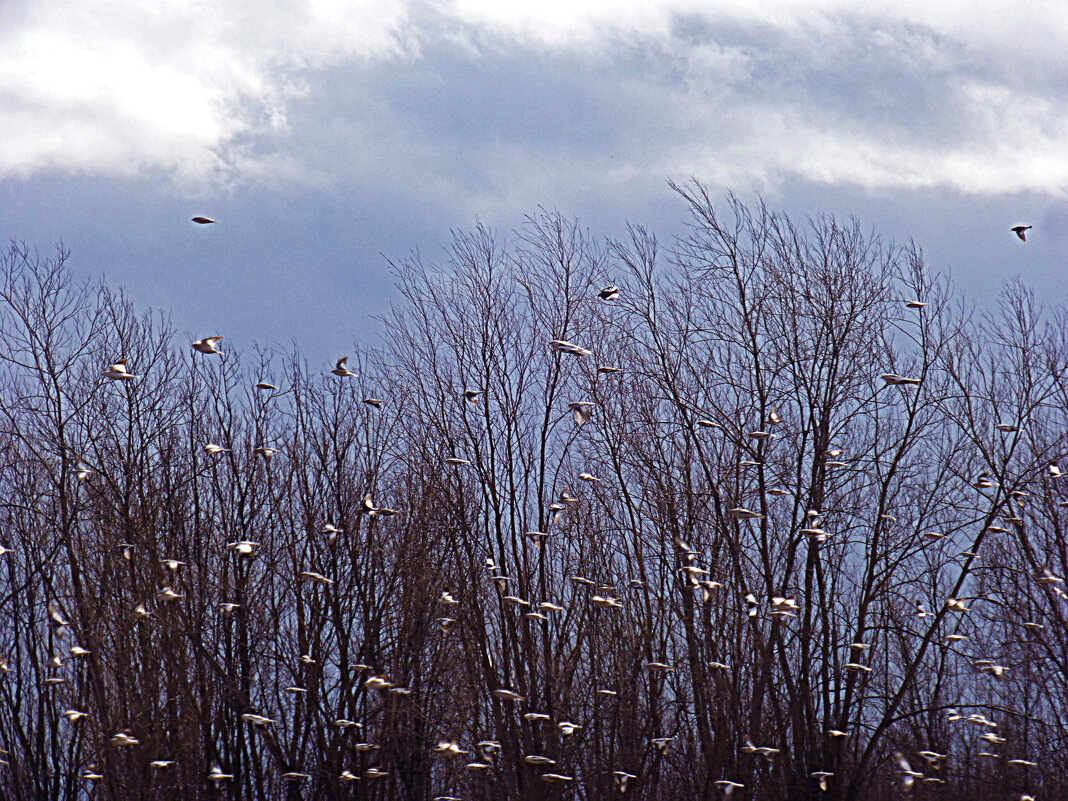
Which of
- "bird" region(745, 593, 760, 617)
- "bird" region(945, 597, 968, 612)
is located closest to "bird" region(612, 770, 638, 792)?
"bird" region(745, 593, 760, 617)

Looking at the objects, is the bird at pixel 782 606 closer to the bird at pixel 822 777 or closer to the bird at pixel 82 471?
the bird at pixel 822 777

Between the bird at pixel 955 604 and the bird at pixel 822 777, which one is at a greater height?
the bird at pixel 955 604

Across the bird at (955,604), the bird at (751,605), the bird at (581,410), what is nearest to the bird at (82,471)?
the bird at (581,410)

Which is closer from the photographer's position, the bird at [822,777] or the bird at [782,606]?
the bird at [782,606]

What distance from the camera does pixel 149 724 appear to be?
16625mm

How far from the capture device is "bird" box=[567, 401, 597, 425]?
52.5ft

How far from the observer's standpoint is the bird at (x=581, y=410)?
630 inches

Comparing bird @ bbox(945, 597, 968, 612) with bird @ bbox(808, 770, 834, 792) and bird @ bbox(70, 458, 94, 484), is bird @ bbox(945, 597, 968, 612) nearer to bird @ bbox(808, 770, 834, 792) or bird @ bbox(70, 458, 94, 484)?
bird @ bbox(808, 770, 834, 792)

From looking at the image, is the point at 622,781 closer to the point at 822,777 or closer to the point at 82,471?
the point at 822,777

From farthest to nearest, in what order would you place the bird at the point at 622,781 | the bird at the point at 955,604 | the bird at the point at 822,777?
the bird at the point at 622,781 < the bird at the point at 955,604 < the bird at the point at 822,777

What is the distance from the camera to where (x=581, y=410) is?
16.2 metres

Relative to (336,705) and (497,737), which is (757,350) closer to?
(497,737)

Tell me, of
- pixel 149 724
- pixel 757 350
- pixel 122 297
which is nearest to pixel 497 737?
pixel 149 724

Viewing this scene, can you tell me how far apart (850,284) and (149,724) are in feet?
44.5
